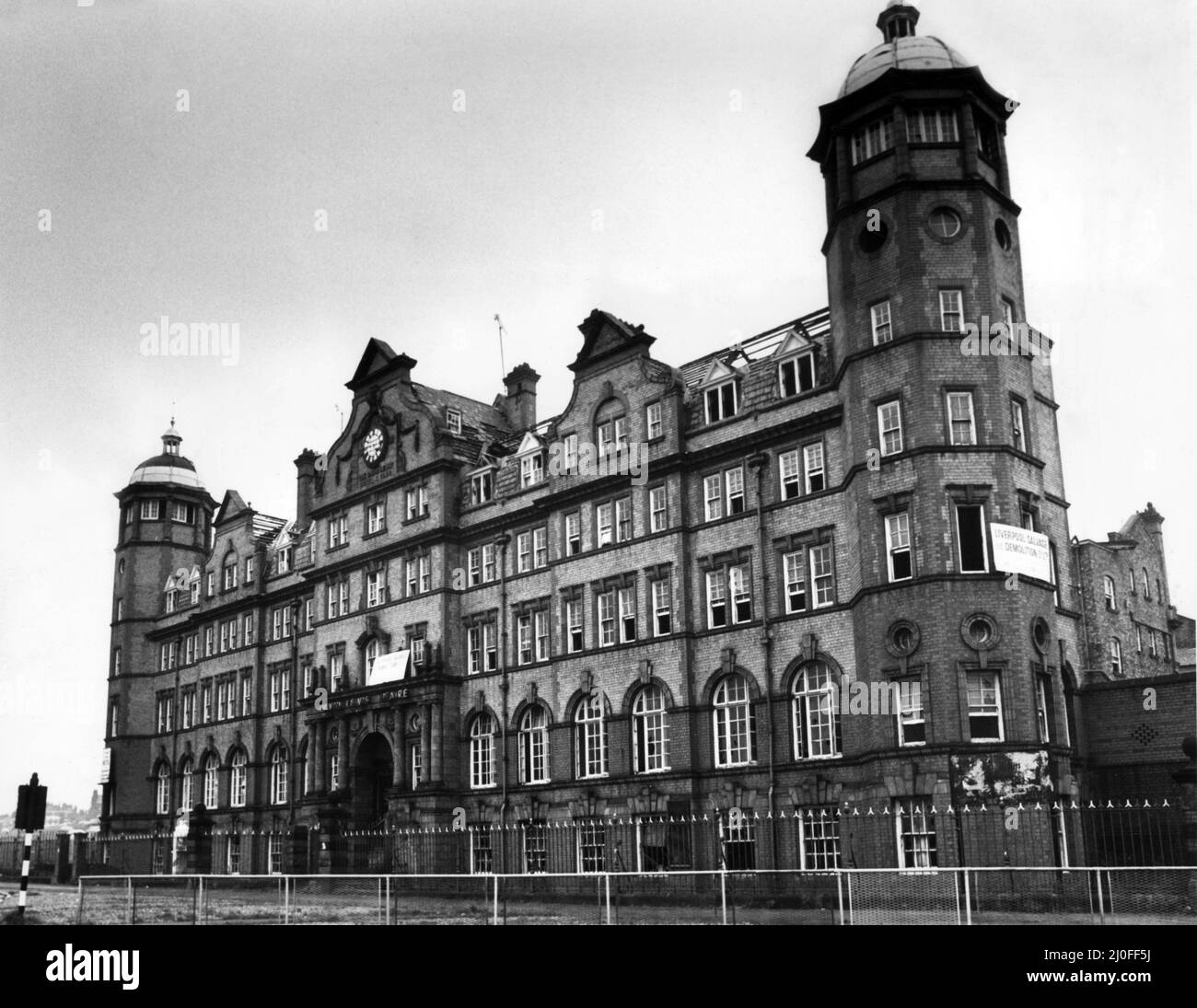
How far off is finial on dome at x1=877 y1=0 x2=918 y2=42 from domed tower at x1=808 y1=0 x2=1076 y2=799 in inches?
62.6

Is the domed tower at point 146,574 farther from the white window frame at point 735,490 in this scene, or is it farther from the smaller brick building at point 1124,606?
the smaller brick building at point 1124,606

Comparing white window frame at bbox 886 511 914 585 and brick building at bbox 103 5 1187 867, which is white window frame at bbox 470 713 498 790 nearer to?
brick building at bbox 103 5 1187 867

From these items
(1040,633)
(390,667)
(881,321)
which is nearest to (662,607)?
(881,321)

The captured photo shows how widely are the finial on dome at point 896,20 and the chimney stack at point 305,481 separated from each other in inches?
1525

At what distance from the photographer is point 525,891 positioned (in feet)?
95.6

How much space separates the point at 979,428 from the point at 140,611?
59.0 metres

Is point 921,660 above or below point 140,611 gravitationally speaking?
below

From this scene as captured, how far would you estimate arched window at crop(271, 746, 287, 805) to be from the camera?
64.5 meters

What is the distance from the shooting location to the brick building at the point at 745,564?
A: 37219 mm

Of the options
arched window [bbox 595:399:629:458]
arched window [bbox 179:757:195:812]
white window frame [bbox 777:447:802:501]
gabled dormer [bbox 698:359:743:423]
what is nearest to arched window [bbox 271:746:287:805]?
arched window [bbox 179:757:195:812]

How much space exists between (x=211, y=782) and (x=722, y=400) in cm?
4052

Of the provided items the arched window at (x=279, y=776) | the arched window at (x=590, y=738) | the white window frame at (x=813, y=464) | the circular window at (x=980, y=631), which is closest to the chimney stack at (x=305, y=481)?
the arched window at (x=279, y=776)

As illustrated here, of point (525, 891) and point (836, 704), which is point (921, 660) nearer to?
point (836, 704)
